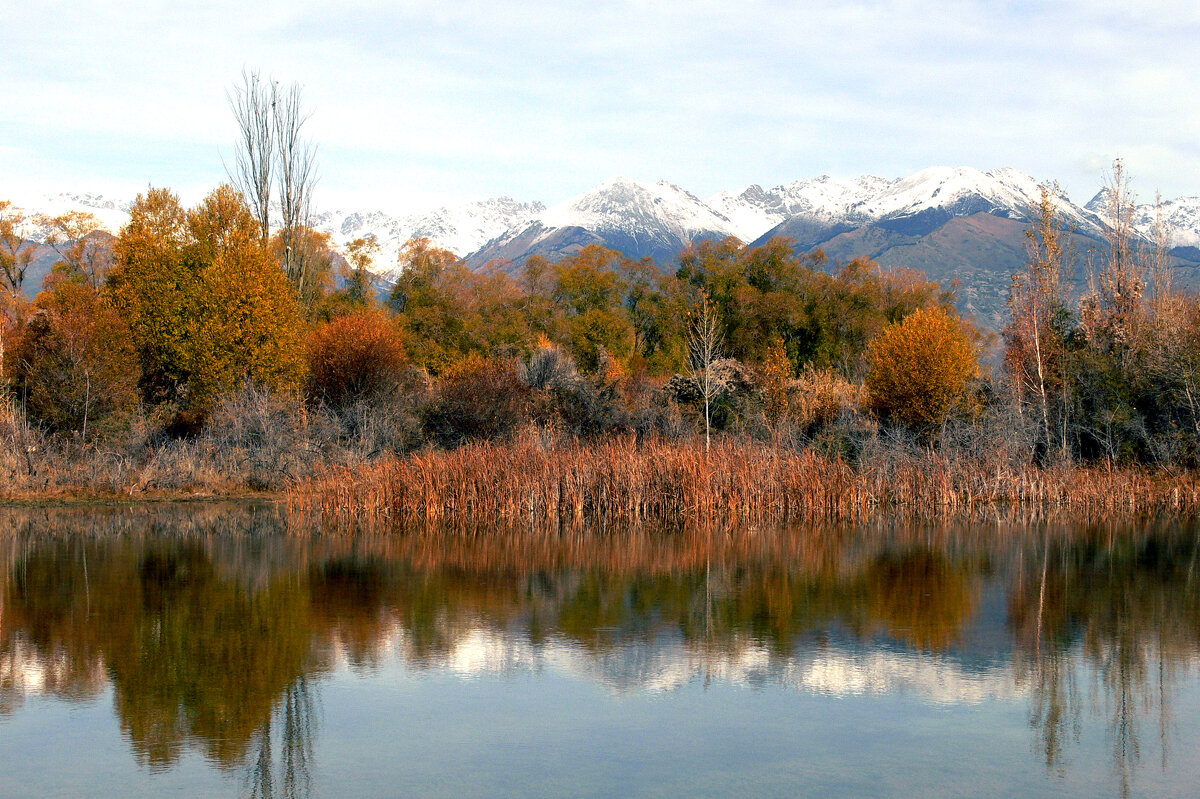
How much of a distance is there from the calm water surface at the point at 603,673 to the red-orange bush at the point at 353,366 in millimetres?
16370

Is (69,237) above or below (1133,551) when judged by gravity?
above

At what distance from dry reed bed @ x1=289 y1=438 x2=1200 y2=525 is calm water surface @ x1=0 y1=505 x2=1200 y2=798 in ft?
13.1

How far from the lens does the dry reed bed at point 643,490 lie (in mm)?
20359

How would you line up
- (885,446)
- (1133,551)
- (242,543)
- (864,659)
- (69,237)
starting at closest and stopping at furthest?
(864,659)
(1133,551)
(242,543)
(885,446)
(69,237)

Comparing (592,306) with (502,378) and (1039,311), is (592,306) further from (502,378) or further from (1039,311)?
(1039,311)

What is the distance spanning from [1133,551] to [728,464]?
24.0 ft

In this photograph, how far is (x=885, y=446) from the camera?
26766 mm

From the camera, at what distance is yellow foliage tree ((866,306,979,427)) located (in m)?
30.1

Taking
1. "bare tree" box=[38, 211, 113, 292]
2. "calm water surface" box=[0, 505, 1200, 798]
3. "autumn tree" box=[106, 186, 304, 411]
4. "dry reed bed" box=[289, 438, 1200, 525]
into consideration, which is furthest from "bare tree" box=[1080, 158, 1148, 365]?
"bare tree" box=[38, 211, 113, 292]

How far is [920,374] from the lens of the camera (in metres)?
30.1

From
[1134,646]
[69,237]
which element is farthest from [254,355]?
[69,237]

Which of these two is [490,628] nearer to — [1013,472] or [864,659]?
[864,659]

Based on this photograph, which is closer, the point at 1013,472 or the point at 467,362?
the point at 1013,472

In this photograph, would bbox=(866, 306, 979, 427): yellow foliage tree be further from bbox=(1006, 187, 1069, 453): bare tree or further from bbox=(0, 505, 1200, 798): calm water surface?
bbox=(0, 505, 1200, 798): calm water surface
